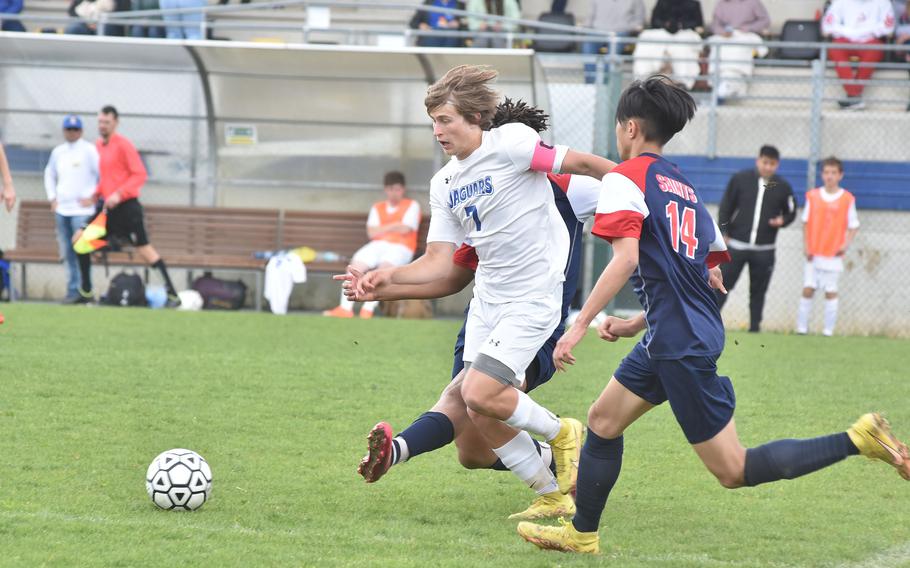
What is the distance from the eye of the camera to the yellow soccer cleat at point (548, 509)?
550cm

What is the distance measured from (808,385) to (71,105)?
443 inches

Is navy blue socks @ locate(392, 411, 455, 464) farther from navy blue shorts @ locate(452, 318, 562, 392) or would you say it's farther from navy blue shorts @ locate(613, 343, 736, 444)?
navy blue shorts @ locate(613, 343, 736, 444)

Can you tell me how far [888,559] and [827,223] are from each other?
10.7m

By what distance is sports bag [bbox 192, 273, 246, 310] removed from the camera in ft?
53.4

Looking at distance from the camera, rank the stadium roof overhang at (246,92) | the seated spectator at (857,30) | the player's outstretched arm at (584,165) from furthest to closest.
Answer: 1. the seated spectator at (857,30)
2. the stadium roof overhang at (246,92)
3. the player's outstretched arm at (584,165)

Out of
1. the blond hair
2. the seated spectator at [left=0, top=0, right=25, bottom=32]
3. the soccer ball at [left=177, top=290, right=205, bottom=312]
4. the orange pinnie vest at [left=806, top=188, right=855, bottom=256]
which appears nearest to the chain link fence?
the orange pinnie vest at [left=806, top=188, right=855, bottom=256]

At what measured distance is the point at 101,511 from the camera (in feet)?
17.0

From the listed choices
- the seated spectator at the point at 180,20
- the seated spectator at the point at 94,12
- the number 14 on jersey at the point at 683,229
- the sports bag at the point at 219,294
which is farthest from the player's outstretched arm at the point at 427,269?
the seated spectator at the point at 94,12

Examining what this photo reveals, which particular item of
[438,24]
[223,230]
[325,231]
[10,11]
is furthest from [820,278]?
[10,11]

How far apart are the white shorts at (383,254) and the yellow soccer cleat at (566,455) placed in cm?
985

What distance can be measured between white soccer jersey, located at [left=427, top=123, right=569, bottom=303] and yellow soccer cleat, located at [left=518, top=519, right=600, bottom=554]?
0.98 meters

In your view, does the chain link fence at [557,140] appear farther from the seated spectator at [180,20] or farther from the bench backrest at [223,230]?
the seated spectator at [180,20]

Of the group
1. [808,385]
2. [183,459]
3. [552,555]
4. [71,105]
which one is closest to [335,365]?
[808,385]

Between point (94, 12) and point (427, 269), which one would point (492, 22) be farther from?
point (427, 269)
